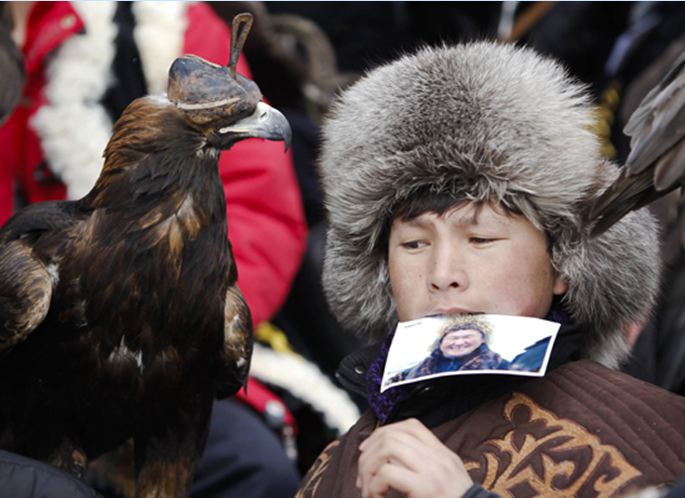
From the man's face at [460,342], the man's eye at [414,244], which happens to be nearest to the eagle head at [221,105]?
the man's eye at [414,244]

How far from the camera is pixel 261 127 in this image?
2531 mm

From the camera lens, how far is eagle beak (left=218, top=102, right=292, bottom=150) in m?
2.53

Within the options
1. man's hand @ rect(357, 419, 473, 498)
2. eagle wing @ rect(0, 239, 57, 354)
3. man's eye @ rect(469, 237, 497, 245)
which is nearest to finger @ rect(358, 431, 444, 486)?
man's hand @ rect(357, 419, 473, 498)

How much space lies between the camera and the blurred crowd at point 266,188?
11.7ft

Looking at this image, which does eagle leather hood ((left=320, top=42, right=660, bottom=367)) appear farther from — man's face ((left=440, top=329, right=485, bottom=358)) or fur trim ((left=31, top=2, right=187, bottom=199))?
fur trim ((left=31, top=2, right=187, bottom=199))

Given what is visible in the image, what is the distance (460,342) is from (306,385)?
5.79 ft

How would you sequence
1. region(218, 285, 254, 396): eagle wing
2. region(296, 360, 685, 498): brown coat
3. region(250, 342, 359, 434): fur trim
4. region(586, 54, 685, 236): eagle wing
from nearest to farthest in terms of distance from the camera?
region(586, 54, 685, 236): eagle wing
region(296, 360, 685, 498): brown coat
region(218, 285, 254, 396): eagle wing
region(250, 342, 359, 434): fur trim

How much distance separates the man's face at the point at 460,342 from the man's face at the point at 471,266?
7cm

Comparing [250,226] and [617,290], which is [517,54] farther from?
[250,226]

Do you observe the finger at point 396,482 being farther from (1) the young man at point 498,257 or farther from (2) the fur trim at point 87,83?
(2) the fur trim at point 87,83

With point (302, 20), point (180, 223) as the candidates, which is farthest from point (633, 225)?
point (302, 20)

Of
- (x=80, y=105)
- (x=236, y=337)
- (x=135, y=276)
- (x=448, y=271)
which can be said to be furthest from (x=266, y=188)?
(x=448, y=271)

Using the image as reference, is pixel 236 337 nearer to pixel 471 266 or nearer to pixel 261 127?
pixel 261 127

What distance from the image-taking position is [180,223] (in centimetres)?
262
